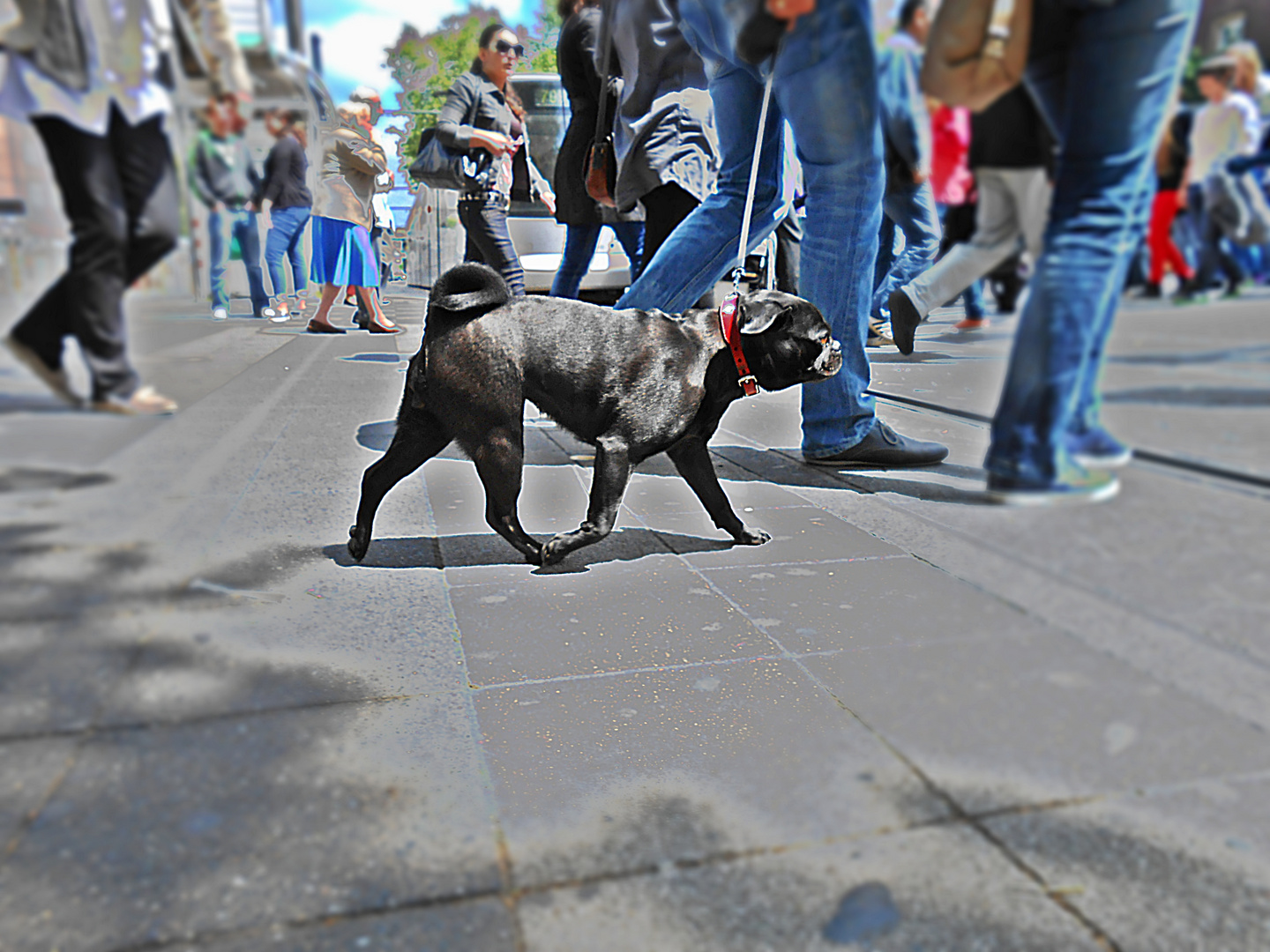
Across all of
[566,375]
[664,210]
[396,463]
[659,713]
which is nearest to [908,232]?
[659,713]

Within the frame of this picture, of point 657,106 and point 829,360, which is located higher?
point 657,106

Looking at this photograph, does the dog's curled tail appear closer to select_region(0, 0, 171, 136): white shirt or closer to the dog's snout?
the dog's snout

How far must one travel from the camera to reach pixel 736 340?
220cm

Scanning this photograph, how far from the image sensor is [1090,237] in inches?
24.3

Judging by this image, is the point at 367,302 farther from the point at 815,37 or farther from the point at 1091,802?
the point at 1091,802

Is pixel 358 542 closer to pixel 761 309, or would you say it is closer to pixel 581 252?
pixel 761 309

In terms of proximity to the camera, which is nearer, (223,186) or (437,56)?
(223,186)

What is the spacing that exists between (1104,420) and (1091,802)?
3.36 ft

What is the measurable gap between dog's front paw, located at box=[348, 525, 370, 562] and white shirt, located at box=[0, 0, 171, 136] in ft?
6.58

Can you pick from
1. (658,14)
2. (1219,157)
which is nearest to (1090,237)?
(1219,157)

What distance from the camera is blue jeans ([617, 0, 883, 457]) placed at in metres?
0.71

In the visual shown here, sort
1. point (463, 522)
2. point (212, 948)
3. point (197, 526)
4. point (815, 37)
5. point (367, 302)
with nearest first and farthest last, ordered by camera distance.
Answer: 1. point (815, 37)
2. point (197, 526)
3. point (212, 948)
4. point (367, 302)
5. point (463, 522)

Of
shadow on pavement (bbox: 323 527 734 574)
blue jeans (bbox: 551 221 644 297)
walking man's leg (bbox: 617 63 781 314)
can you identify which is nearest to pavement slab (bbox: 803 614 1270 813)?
walking man's leg (bbox: 617 63 781 314)

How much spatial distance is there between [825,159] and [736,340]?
53.4 inches
